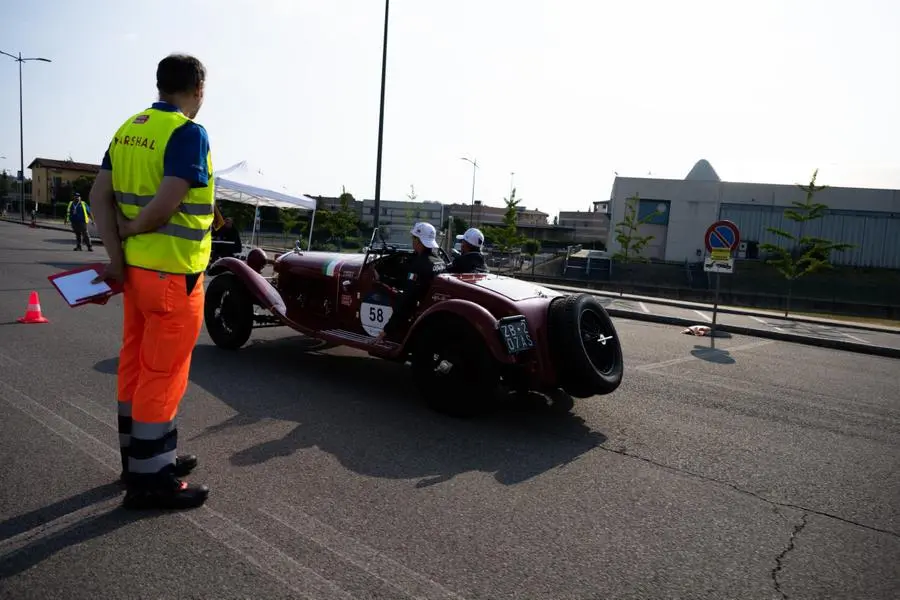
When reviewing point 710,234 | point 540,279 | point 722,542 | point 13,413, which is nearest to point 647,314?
point 710,234

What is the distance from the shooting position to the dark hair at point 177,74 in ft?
10.3

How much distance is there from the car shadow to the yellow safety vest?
137cm

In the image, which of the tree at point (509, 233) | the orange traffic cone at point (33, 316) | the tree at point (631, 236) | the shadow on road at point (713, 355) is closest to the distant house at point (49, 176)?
the tree at point (509, 233)

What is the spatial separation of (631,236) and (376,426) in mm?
43715

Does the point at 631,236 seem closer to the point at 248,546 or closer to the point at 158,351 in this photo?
the point at 158,351

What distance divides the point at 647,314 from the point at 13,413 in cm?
1132

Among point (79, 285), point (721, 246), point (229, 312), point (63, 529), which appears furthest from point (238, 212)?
point (63, 529)

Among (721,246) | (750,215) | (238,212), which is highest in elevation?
(750,215)

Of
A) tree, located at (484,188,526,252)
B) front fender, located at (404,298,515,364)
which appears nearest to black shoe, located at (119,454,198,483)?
front fender, located at (404,298,515,364)

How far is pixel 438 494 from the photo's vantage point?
352 cm

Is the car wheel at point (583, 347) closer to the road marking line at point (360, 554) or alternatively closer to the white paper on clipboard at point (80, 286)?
the road marking line at point (360, 554)

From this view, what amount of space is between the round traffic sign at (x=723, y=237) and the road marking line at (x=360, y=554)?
1005 centimetres

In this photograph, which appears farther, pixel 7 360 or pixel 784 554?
pixel 7 360

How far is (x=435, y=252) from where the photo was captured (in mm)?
6043
